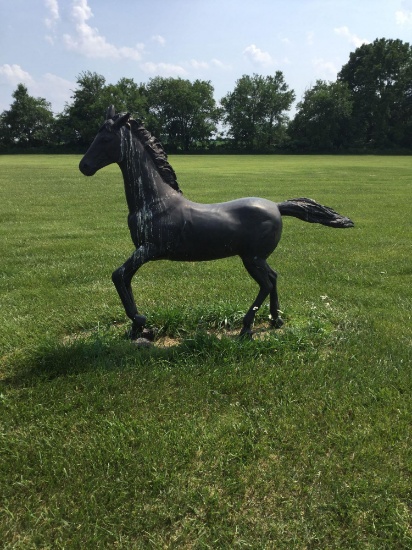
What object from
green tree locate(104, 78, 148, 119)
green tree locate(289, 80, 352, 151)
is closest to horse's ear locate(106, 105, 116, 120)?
green tree locate(104, 78, 148, 119)

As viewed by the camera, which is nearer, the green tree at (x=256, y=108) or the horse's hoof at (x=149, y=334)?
the horse's hoof at (x=149, y=334)

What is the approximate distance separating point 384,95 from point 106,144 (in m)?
70.9

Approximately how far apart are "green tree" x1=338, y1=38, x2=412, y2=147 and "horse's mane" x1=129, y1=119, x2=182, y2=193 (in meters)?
63.3

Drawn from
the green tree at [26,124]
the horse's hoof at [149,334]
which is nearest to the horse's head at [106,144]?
the horse's hoof at [149,334]

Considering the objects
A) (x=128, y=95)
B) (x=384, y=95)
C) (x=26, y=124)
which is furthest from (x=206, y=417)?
(x=26, y=124)

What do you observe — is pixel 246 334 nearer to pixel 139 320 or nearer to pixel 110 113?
pixel 139 320

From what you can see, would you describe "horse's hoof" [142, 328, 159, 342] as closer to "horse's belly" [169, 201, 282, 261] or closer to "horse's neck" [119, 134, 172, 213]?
"horse's belly" [169, 201, 282, 261]

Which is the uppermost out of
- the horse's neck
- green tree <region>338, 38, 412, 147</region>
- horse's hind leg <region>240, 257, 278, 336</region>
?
green tree <region>338, 38, 412, 147</region>

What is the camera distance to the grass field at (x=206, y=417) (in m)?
2.53

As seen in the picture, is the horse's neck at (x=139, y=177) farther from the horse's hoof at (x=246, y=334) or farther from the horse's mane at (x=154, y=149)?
the horse's hoof at (x=246, y=334)

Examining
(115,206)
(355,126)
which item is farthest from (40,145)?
(115,206)

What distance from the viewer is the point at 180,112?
6681cm

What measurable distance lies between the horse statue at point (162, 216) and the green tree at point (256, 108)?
232 ft

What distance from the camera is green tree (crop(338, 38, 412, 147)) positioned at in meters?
62.2
